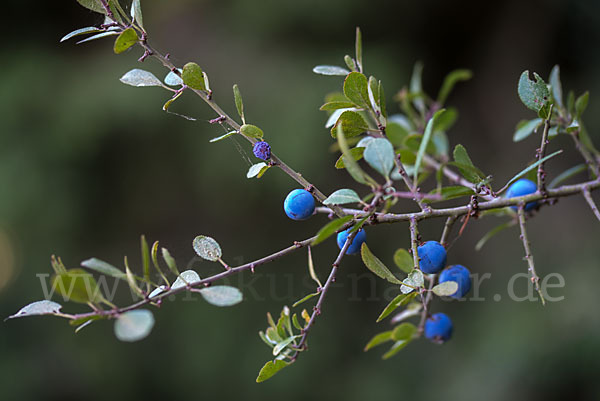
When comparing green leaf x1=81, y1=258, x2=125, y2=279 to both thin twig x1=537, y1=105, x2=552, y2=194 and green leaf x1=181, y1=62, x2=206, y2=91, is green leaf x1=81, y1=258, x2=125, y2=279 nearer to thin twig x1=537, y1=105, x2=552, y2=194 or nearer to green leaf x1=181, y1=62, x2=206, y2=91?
green leaf x1=181, y1=62, x2=206, y2=91

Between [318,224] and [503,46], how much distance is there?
1.12 metres

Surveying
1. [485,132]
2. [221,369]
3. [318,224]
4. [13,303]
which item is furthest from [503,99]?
[13,303]

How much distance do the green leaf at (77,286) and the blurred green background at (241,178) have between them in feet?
5.44

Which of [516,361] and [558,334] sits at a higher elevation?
[558,334]

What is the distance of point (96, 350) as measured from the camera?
7.53 feet

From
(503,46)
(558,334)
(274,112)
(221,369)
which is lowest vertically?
(221,369)

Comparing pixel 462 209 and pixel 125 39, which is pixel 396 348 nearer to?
pixel 462 209

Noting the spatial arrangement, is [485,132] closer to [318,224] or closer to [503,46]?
[503,46]

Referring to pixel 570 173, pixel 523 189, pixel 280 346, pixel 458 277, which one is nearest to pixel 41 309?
pixel 280 346

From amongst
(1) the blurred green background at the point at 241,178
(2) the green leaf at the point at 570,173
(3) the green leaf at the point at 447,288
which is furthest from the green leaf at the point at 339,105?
(1) the blurred green background at the point at 241,178

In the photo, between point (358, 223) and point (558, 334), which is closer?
point (358, 223)

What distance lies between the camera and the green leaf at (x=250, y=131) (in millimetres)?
521

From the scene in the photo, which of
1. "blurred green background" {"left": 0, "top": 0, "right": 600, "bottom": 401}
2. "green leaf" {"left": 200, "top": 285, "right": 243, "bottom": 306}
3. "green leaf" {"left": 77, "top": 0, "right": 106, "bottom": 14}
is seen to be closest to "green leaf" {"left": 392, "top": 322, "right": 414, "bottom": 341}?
"green leaf" {"left": 200, "top": 285, "right": 243, "bottom": 306}

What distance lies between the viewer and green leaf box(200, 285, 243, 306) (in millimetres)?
432
